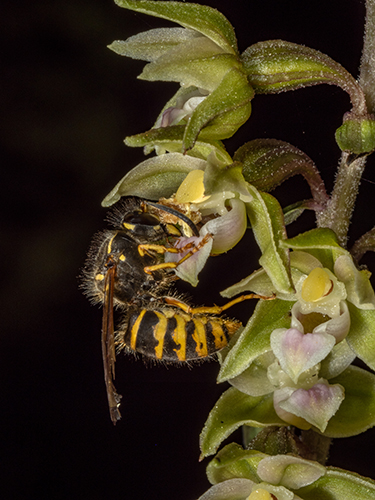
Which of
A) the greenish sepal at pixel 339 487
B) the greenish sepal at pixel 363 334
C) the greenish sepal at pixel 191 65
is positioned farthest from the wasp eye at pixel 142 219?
the greenish sepal at pixel 339 487

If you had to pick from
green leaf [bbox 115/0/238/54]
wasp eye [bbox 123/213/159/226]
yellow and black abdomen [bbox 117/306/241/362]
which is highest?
green leaf [bbox 115/0/238/54]

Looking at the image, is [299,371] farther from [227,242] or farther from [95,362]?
[95,362]

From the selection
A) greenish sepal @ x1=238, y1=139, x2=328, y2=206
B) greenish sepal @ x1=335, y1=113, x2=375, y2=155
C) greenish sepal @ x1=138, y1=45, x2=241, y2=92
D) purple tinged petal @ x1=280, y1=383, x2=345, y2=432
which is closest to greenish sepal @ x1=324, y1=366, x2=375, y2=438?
purple tinged petal @ x1=280, y1=383, x2=345, y2=432

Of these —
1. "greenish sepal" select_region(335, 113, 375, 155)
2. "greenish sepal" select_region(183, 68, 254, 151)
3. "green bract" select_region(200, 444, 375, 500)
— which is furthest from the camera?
"green bract" select_region(200, 444, 375, 500)

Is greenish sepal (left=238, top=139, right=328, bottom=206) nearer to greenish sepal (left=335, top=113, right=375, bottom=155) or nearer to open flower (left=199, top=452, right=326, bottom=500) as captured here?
greenish sepal (left=335, top=113, right=375, bottom=155)

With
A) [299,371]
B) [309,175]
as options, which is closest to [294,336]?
[299,371]

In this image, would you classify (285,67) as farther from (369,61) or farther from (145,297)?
(145,297)
